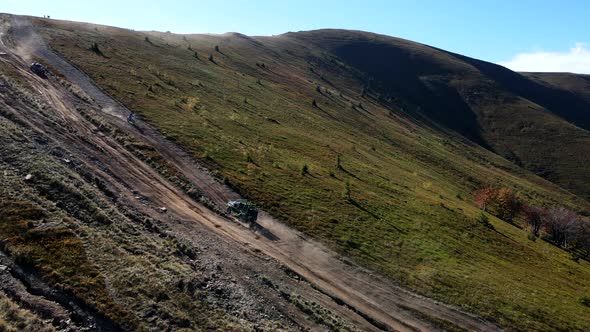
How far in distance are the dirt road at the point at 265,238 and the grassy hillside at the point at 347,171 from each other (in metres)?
1.58

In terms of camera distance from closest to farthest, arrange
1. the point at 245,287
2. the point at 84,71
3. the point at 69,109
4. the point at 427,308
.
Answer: the point at 245,287 < the point at 427,308 < the point at 69,109 < the point at 84,71

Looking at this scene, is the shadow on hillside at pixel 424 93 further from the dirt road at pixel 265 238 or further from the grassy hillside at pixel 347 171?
the dirt road at pixel 265 238

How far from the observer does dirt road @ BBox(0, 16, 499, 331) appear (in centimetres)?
2711

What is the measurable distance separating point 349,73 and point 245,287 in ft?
480

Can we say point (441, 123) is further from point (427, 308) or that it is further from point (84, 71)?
point (427, 308)

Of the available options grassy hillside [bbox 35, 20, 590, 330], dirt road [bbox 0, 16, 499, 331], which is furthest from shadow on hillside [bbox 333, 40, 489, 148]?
dirt road [bbox 0, 16, 499, 331]

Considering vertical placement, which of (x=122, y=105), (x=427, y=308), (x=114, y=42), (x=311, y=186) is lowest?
(x=427, y=308)

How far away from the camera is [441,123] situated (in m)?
159

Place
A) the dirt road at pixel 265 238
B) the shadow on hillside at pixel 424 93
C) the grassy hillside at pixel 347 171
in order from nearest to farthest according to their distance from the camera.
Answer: the dirt road at pixel 265 238, the grassy hillside at pixel 347 171, the shadow on hillside at pixel 424 93

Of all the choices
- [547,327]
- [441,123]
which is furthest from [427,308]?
[441,123]

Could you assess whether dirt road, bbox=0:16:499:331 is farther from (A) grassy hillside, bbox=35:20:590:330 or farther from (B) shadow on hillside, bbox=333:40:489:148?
(B) shadow on hillside, bbox=333:40:489:148

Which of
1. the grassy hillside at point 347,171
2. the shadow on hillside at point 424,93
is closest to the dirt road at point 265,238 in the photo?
the grassy hillside at point 347,171

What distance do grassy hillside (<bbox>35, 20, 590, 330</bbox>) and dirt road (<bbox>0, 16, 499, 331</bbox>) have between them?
158 centimetres

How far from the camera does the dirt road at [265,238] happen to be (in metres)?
27.1
